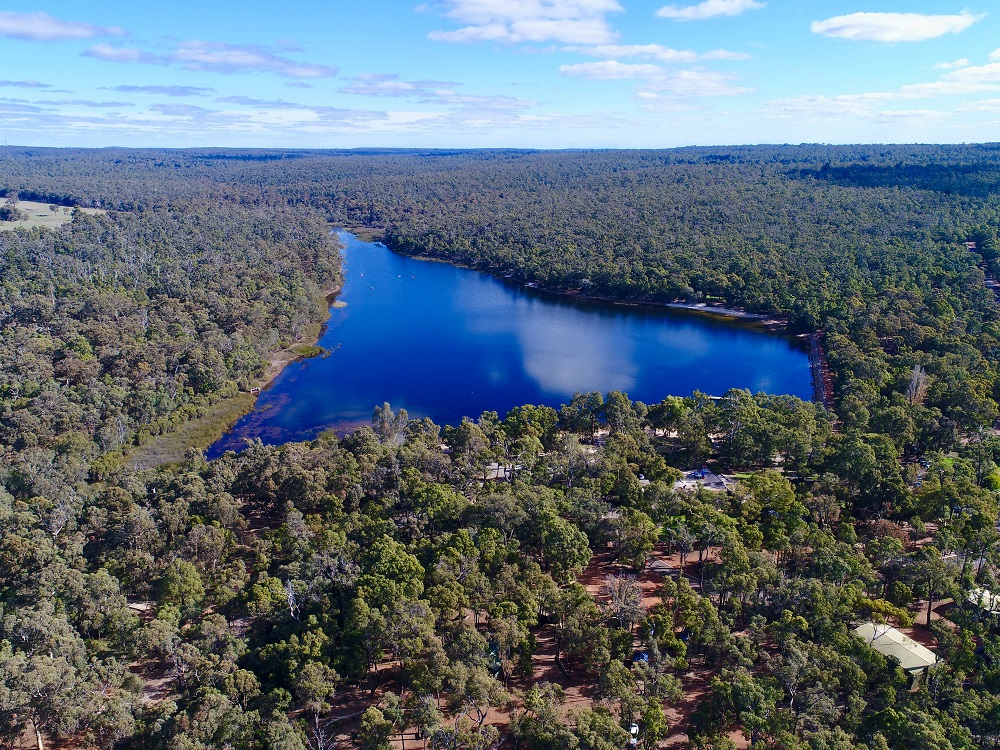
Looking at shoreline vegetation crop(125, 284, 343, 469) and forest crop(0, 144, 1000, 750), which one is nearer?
forest crop(0, 144, 1000, 750)

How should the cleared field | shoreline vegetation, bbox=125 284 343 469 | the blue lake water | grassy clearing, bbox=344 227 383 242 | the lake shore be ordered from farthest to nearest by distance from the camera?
grassy clearing, bbox=344 227 383 242 < the cleared field < the lake shore < the blue lake water < shoreline vegetation, bbox=125 284 343 469

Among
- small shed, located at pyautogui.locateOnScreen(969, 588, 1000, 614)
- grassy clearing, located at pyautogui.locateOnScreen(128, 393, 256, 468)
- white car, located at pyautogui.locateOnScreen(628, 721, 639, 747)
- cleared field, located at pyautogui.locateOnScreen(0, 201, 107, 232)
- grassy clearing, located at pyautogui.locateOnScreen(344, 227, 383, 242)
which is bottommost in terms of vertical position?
white car, located at pyautogui.locateOnScreen(628, 721, 639, 747)

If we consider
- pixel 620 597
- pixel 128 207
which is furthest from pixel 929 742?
pixel 128 207

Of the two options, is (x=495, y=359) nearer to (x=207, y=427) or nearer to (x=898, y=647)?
(x=207, y=427)

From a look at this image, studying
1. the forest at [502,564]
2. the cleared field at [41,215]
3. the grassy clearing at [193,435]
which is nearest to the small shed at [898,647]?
the forest at [502,564]

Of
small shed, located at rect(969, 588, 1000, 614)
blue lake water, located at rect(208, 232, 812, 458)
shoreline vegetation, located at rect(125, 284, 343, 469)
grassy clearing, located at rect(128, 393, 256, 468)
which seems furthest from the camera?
blue lake water, located at rect(208, 232, 812, 458)

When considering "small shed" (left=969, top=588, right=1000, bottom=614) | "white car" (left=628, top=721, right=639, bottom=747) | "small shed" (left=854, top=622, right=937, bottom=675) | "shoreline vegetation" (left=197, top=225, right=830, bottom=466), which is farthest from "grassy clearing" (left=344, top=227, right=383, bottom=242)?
"white car" (left=628, top=721, right=639, bottom=747)

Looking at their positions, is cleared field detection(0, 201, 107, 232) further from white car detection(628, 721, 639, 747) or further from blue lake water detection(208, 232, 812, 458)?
white car detection(628, 721, 639, 747)

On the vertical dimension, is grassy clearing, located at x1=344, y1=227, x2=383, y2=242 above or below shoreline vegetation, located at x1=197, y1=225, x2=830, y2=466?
above

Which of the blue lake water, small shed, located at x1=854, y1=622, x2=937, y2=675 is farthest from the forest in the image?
the blue lake water
